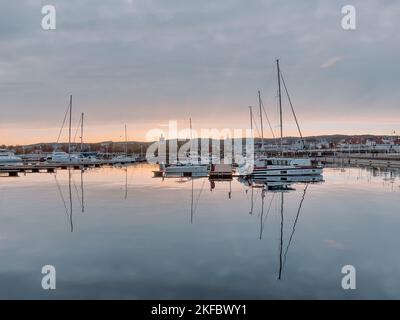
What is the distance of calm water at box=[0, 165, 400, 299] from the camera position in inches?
456

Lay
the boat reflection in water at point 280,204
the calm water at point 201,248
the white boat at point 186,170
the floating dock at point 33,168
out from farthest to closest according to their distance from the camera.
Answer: the floating dock at point 33,168, the white boat at point 186,170, the boat reflection in water at point 280,204, the calm water at point 201,248

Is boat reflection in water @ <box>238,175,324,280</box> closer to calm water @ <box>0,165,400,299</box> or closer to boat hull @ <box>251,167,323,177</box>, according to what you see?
calm water @ <box>0,165,400,299</box>

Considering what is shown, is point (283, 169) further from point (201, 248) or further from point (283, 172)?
point (201, 248)

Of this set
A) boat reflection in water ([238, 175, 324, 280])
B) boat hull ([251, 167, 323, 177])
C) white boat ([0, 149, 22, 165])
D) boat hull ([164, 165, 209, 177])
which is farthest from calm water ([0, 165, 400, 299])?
white boat ([0, 149, 22, 165])

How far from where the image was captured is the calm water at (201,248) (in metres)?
11.6

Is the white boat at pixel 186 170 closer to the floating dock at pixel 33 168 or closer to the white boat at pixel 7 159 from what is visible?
the floating dock at pixel 33 168

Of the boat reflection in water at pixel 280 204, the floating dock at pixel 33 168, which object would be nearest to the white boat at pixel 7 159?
the floating dock at pixel 33 168

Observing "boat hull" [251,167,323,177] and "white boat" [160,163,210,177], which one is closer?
"boat hull" [251,167,323,177]

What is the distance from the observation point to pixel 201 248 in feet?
52.4

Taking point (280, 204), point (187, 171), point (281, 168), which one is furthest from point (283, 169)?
point (280, 204)

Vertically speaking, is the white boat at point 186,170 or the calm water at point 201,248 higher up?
the white boat at point 186,170

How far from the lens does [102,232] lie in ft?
63.3
